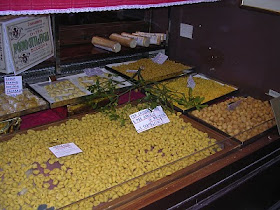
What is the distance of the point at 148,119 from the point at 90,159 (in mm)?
529

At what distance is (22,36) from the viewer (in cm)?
226

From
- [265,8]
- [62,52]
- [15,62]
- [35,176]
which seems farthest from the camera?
[62,52]

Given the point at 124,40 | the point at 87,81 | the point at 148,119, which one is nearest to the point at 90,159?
the point at 148,119

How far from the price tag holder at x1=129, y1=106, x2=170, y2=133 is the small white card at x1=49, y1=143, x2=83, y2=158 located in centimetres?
42

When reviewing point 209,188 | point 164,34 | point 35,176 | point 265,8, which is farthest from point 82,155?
point 164,34

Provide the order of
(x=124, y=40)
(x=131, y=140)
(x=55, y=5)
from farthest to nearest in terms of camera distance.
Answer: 1. (x=124, y=40)
2. (x=131, y=140)
3. (x=55, y=5)

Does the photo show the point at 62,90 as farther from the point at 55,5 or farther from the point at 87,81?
the point at 55,5

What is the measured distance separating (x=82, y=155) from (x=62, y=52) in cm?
133

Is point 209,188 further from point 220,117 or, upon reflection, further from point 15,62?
point 15,62

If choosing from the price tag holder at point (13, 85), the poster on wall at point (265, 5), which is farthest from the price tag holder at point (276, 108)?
the price tag holder at point (13, 85)

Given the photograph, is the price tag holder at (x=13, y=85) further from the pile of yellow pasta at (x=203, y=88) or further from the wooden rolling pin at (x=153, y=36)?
the wooden rolling pin at (x=153, y=36)

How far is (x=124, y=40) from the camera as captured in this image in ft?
10.1

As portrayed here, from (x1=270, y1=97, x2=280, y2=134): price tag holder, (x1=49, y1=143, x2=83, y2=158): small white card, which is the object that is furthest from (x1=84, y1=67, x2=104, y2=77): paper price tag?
(x1=270, y1=97, x2=280, y2=134): price tag holder

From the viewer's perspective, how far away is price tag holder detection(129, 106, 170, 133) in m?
Answer: 2.05
